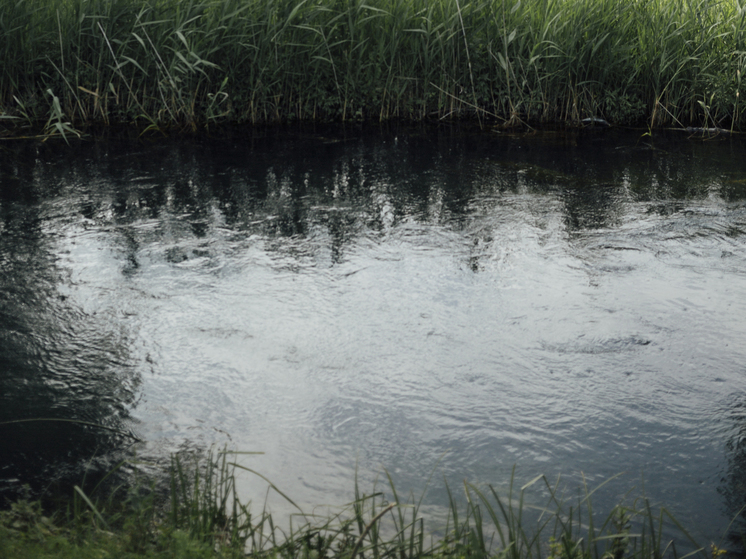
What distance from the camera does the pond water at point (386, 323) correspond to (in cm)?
228

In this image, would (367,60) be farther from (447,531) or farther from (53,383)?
(447,531)

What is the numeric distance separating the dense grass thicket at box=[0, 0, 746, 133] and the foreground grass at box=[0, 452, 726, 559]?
4.41 meters

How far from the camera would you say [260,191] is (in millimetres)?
4734

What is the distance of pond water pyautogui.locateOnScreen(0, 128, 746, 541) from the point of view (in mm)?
2275

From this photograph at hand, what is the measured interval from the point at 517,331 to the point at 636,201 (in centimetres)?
203

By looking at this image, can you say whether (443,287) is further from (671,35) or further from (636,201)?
(671,35)

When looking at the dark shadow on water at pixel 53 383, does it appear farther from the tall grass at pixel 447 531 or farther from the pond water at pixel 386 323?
the tall grass at pixel 447 531

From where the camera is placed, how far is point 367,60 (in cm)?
623

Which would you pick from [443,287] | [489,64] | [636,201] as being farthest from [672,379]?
[489,64]

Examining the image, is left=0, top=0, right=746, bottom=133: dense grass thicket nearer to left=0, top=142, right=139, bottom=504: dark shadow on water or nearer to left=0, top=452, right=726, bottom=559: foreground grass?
left=0, top=142, right=139, bottom=504: dark shadow on water

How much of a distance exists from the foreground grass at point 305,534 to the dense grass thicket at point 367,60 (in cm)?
441

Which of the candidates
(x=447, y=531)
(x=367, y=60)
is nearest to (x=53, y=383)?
(x=447, y=531)

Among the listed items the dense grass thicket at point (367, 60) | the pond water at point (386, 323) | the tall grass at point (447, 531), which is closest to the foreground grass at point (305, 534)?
the tall grass at point (447, 531)

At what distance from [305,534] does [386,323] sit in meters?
1.33
